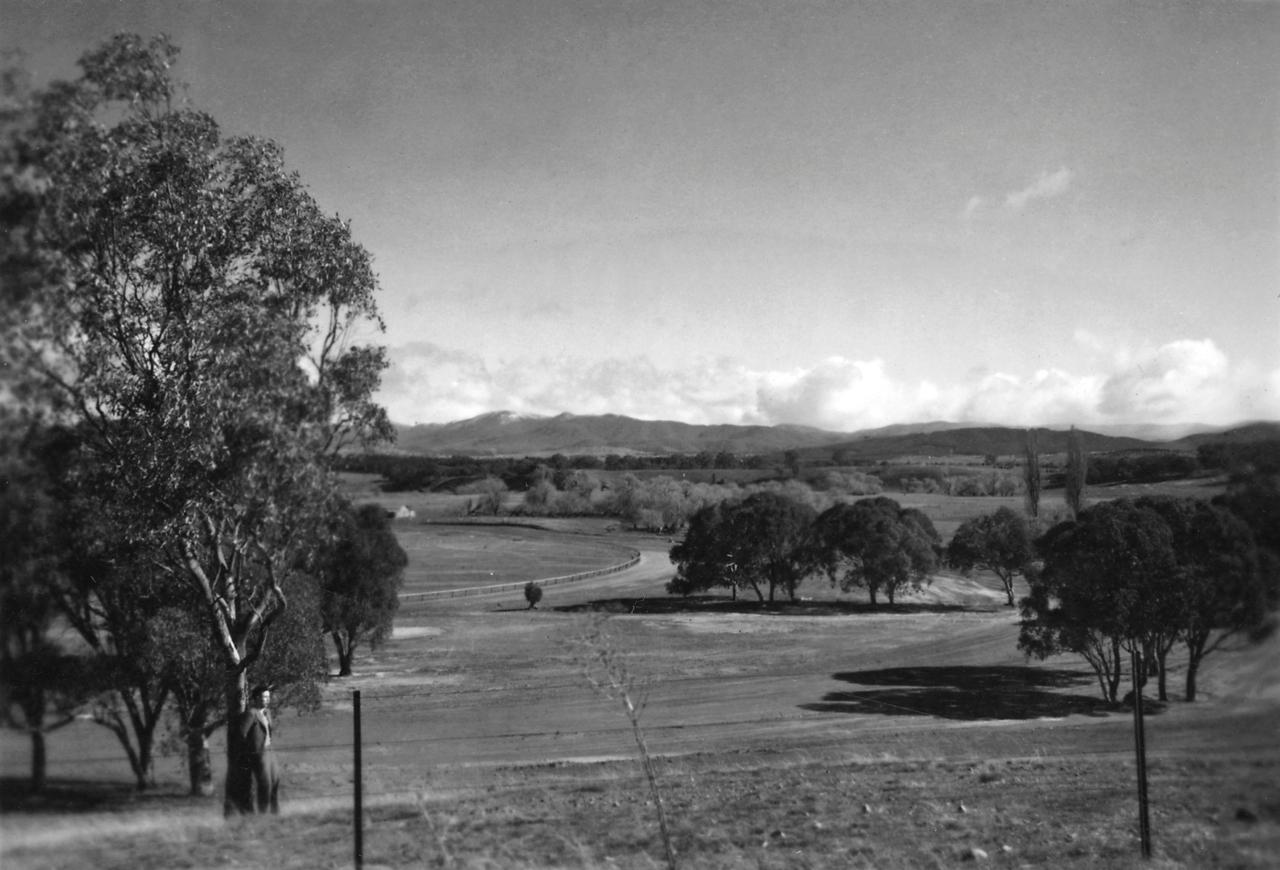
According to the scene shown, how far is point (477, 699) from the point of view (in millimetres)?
28188

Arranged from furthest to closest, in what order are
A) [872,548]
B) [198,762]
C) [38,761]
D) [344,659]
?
[872,548], [344,659], [198,762], [38,761]

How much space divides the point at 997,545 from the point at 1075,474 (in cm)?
681

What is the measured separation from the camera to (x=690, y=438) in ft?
451

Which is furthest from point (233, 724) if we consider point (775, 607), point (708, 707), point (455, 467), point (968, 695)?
point (775, 607)

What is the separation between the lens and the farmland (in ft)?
34.8

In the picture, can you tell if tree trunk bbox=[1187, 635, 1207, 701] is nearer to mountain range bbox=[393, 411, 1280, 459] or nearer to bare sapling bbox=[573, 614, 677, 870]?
mountain range bbox=[393, 411, 1280, 459]

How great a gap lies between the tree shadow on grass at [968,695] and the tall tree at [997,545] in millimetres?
21815

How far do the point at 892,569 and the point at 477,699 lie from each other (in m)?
33.7

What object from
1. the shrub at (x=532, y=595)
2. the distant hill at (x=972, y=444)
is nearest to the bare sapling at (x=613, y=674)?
the shrub at (x=532, y=595)

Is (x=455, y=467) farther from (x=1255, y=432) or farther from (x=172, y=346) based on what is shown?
(x=1255, y=432)

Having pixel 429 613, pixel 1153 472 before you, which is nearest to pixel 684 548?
pixel 429 613

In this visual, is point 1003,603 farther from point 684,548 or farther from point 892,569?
point 684,548

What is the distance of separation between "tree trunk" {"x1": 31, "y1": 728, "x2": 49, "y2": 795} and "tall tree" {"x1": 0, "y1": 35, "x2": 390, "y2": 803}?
233cm

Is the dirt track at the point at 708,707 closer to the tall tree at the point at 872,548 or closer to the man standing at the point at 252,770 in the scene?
the man standing at the point at 252,770
